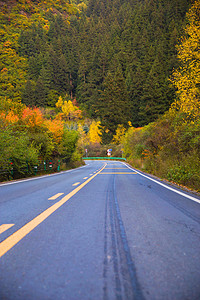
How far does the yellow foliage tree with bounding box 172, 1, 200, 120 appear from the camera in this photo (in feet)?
35.3

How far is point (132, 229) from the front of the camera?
11.0 ft

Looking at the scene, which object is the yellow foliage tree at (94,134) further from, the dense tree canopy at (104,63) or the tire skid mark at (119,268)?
the tire skid mark at (119,268)

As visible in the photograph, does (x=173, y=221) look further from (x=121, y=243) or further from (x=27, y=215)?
(x=27, y=215)

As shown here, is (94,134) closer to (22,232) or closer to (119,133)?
(119,133)

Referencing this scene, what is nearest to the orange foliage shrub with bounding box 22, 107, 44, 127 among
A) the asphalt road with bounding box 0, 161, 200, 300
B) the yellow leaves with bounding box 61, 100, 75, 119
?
the asphalt road with bounding box 0, 161, 200, 300

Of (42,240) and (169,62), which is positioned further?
(169,62)

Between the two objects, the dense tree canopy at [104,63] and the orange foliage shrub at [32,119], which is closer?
the orange foliage shrub at [32,119]

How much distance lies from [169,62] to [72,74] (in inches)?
2434

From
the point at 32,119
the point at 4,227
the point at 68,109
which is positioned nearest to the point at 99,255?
the point at 4,227

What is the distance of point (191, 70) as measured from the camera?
11.4 m

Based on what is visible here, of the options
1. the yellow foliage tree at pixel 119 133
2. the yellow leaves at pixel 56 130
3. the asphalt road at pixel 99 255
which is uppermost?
the yellow foliage tree at pixel 119 133

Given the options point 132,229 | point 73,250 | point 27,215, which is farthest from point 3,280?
point 27,215

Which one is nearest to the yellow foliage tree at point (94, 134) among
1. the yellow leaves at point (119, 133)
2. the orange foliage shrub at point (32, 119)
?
the yellow leaves at point (119, 133)

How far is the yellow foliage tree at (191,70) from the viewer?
10758 mm
